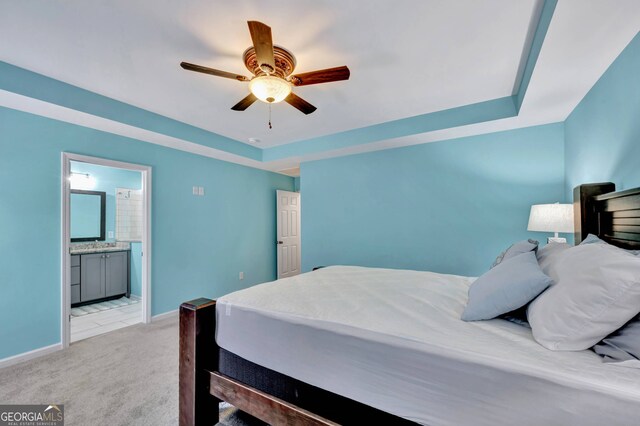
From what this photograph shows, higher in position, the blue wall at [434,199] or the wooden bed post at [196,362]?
the blue wall at [434,199]

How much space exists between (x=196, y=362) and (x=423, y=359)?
123cm

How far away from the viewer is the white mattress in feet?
2.63

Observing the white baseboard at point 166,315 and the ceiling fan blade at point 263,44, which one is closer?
the ceiling fan blade at point 263,44

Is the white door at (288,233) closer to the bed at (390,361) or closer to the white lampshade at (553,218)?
the bed at (390,361)

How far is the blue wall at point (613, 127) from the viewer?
149 cm

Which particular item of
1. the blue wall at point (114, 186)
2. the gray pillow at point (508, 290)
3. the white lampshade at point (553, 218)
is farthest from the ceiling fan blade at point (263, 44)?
the blue wall at point (114, 186)

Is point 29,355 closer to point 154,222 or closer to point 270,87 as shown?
point 154,222

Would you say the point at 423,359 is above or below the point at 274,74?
below

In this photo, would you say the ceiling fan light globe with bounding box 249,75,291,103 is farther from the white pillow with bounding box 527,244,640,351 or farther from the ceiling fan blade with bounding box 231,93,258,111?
the white pillow with bounding box 527,244,640,351

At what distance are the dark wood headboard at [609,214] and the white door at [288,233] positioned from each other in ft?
14.3

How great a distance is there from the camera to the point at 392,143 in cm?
347

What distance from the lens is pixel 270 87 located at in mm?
1903

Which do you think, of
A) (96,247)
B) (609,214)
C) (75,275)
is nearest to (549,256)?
(609,214)

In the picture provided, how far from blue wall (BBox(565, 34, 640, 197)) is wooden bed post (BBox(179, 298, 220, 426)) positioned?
2.54 meters
